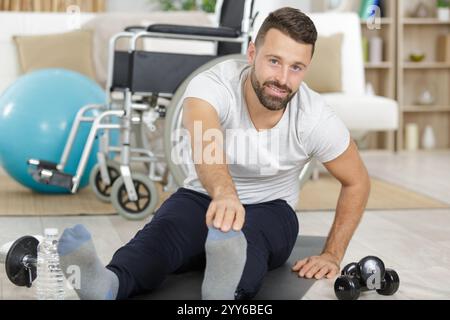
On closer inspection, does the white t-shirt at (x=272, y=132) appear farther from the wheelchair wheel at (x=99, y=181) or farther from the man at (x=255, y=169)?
the wheelchair wheel at (x=99, y=181)

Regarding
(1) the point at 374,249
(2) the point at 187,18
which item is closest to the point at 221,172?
(1) the point at 374,249

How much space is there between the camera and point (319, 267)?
2.37 meters

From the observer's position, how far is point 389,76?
6387 millimetres

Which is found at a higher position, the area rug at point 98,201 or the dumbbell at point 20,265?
the dumbbell at point 20,265

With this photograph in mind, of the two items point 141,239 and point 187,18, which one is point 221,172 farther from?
point 187,18

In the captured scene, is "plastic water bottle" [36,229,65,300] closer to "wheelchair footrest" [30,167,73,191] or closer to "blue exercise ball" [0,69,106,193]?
"wheelchair footrest" [30,167,73,191]

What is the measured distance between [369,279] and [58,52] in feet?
11.9

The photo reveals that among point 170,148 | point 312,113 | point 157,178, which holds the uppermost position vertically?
point 312,113

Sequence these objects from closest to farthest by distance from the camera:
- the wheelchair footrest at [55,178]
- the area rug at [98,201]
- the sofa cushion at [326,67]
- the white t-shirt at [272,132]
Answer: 1. the white t-shirt at [272,132]
2. the wheelchair footrest at [55,178]
3. the area rug at [98,201]
4. the sofa cushion at [326,67]

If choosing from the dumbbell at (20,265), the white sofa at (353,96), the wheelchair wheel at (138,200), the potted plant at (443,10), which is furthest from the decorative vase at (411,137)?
the dumbbell at (20,265)

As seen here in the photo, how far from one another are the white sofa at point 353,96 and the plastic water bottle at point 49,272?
2946 mm

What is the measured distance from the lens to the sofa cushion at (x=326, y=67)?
5.34 meters
